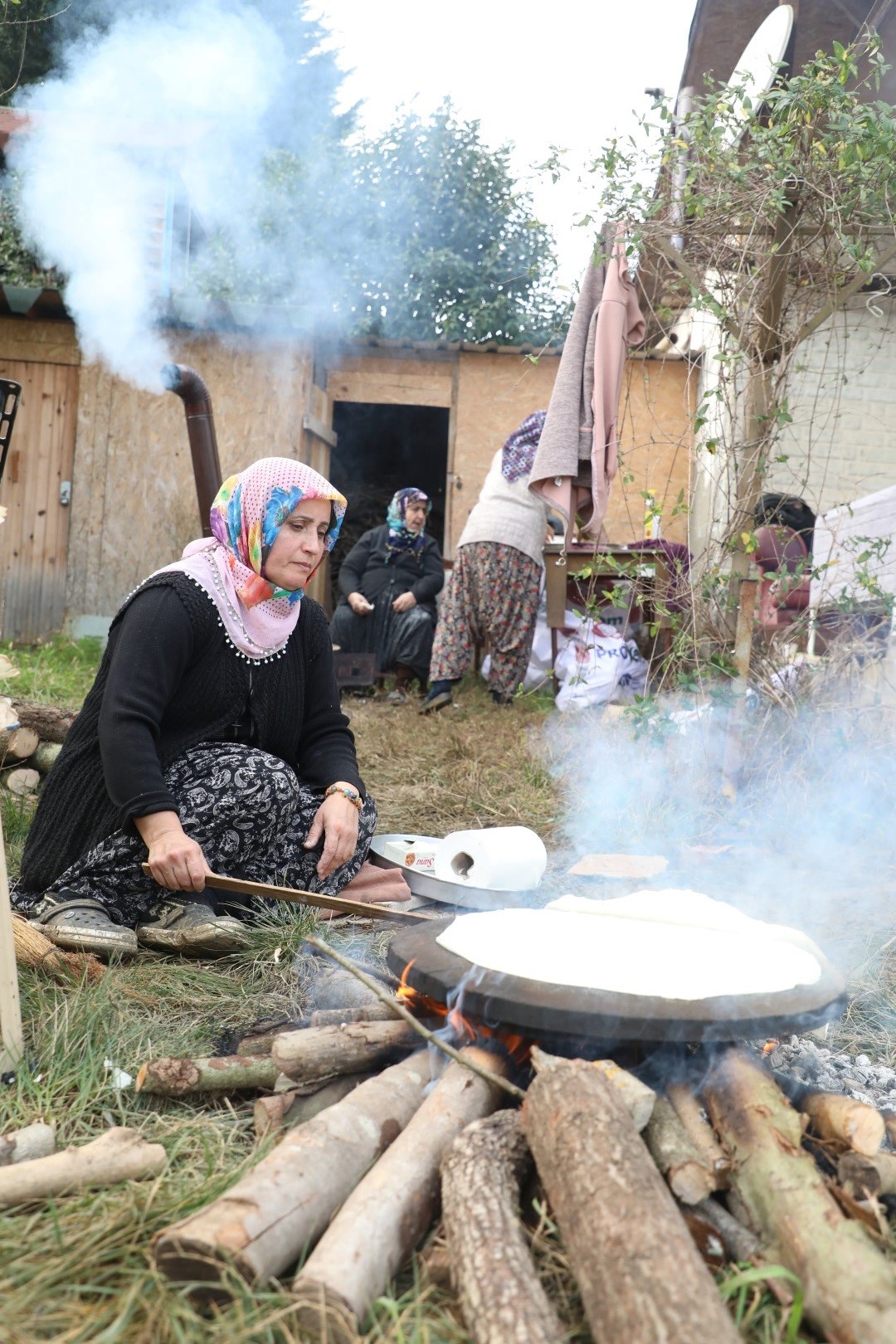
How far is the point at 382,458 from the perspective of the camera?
42.1 feet

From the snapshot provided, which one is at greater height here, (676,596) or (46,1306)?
(676,596)

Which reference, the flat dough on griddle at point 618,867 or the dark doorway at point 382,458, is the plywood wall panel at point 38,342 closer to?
the dark doorway at point 382,458

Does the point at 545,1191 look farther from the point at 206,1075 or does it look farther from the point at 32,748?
the point at 32,748

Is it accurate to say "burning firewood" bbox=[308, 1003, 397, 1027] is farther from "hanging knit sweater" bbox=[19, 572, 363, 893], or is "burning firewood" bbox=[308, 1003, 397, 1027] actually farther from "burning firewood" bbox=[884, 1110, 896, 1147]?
"burning firewood" bbox=[884, 1110, 896, 1147]

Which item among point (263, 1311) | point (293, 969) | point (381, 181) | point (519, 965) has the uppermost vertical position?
point (381, 181)

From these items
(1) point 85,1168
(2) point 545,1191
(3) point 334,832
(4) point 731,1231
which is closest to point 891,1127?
(4) point 731,1231

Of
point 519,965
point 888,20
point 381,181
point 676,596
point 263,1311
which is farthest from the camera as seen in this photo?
point 381,181

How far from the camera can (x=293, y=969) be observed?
8.21 feet

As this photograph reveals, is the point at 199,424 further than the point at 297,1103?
Yes

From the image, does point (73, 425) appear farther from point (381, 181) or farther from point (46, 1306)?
point (46, 1306)

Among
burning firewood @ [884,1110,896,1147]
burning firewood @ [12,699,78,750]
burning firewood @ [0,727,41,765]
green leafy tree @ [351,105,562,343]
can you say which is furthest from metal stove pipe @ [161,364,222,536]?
green leafy tree @ [351,105,562,343]

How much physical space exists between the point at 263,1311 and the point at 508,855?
1.87 m

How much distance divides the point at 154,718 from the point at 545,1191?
5.26ft

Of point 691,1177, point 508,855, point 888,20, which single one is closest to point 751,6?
point 888,20
